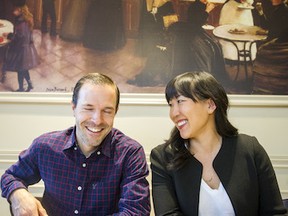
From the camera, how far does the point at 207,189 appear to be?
1472 millimetres

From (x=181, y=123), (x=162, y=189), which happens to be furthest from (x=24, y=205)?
(x=181, y=123)

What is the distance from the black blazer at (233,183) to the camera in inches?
57.3

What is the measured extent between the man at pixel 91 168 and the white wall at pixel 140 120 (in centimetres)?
89

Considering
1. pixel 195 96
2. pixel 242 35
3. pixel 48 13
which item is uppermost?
pixel 48 13

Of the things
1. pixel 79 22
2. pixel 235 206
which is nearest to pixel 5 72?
pixel 79 22

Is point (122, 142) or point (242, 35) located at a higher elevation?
point (242, 35)

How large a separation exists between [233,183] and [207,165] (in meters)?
0.15

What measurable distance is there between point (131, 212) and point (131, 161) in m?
0.25

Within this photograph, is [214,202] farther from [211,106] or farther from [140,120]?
[140,120]

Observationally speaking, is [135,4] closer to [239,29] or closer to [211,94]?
[239,29]

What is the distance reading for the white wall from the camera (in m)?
2.42

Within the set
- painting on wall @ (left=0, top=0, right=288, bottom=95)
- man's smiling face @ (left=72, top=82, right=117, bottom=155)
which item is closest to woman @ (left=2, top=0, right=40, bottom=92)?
painting on wall @ (left=0, top=0, right=288, bottom=95)

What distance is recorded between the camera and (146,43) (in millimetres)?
2416

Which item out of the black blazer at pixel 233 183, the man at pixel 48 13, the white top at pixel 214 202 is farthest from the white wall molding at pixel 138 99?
the white top at pixel 214 202
